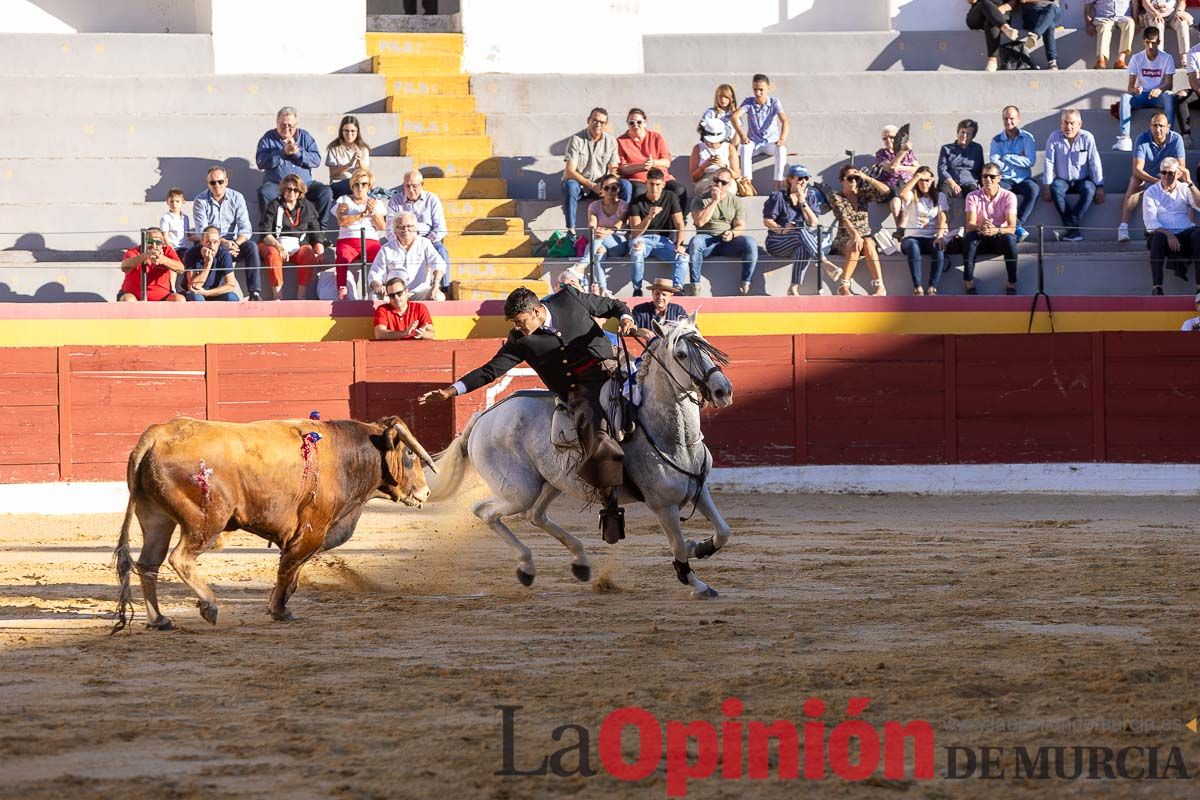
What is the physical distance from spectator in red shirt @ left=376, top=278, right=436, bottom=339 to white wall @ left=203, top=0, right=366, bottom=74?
5.07 meters

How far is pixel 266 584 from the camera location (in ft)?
28.2

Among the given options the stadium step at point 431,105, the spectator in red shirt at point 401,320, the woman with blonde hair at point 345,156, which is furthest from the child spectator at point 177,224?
the stadium step at point 431,105

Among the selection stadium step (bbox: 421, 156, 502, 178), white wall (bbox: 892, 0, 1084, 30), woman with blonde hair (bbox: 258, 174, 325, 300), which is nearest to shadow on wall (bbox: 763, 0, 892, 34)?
white wall (bbox: 892, 0, 1084, 30)

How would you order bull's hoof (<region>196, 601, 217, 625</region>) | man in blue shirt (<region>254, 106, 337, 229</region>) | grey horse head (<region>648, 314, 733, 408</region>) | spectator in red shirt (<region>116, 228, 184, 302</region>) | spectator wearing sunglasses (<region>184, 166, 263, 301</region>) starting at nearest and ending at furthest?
bull's hoof (<region>196, 601, 217, 625</region>) < grey horse head (<region>648, 314, 733, 408</region>) < spectator in red shirt (<region>116, 228, 184, 302</region>) < spectator wearing sunglasses (<region>184, 166, 263, 301</region>) < man in blue shirt (<region>254, 106, 337, 229</region>)

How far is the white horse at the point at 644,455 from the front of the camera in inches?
303

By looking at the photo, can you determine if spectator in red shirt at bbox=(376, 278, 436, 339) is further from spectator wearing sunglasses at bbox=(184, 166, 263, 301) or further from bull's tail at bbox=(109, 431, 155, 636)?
bull's tail at bbox=(109, 431, 155, 636)

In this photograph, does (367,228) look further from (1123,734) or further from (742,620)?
(1123,734)

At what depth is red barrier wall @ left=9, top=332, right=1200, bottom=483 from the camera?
1358 centimetres

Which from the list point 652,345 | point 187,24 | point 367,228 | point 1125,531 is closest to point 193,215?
point 367,228

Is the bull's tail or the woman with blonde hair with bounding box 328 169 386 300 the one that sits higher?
the woman with blonde hair with bounding box 328 169 386 300

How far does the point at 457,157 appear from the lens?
16.4 m

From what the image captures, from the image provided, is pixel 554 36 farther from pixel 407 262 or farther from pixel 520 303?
pixel 520 303

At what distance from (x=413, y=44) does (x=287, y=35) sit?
143 centimetres

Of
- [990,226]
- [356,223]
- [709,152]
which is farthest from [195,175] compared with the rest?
[990,226]
